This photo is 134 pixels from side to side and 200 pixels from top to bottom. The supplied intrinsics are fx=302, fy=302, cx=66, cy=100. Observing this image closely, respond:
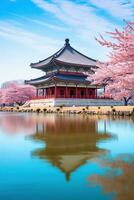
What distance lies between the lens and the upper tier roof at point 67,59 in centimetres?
5952

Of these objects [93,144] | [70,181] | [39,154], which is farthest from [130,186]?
[93,144]

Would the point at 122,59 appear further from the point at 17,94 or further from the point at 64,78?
the point at 17,94

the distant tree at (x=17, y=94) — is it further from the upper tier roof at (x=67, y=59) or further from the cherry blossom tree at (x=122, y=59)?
the cherry blossom tree at (x=122, y=59)

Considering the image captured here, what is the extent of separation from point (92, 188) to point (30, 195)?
1.13m

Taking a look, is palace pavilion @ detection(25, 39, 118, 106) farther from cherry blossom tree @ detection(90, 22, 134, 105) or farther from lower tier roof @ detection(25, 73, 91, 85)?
cherry blossom tree @ detection(90, 22, 134, 105)

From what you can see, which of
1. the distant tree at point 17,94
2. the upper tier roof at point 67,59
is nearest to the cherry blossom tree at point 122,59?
the upper tier roof at point 67,59

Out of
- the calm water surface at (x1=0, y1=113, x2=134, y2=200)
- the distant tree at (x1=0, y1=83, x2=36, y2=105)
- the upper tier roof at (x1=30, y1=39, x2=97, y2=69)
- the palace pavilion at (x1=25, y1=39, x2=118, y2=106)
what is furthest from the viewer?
the distant tree at (x1=0, y1=83, x2=36, y2=105)

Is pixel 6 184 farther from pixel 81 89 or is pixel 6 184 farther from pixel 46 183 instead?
pixel 81 89

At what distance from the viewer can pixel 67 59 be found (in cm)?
6228

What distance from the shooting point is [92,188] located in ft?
17.7

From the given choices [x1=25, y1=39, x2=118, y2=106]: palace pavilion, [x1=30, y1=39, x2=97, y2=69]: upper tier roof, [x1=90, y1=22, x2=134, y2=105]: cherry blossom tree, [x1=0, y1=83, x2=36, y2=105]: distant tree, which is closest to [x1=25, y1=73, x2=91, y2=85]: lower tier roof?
[x1=25, y1=39, x2=118, y2=106]: palace pavilion

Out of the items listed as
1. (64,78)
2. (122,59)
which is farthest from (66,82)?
(122,59)

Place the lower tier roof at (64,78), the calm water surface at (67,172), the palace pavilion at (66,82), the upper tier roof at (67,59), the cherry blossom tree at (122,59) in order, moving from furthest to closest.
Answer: the upper tier roof at (67,59), the palace pavilion at (66,82), the lower tier roof at (64,78), the cherry blossom tree at (122,59), the calm water surface at (67,172)

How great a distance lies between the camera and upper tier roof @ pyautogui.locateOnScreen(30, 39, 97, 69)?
59.5m
